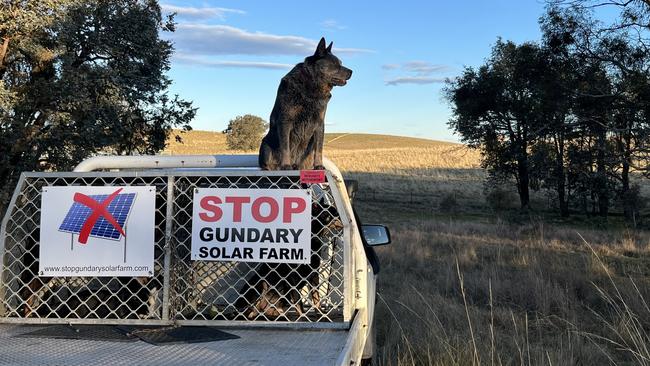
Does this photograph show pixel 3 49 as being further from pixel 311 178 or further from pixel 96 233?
pixel 311 178

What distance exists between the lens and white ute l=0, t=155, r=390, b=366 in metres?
2.54

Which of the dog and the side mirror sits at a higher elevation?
the dog

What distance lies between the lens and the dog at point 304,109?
4.08 meters

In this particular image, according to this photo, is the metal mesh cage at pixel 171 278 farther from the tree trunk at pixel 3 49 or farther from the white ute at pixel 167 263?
the tree trunk at pixel 3 49

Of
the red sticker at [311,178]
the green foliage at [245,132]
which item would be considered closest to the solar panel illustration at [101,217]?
the red sticker at [311,178]

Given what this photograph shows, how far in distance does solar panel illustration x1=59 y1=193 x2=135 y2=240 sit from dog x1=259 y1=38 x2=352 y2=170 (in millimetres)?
1454

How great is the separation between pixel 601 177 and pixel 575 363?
6.73 metres

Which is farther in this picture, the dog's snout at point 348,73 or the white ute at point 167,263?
the dog's snout at point 348,73

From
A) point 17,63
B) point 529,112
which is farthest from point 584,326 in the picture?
point 529,112

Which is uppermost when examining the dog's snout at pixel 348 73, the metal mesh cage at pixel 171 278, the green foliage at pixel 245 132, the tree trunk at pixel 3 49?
the green foliage at pixel 245 132

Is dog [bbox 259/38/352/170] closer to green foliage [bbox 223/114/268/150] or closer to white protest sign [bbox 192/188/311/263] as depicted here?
white protest sign [bbox 192/188/311/263]

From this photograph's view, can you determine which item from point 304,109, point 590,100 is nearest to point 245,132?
point 590,100

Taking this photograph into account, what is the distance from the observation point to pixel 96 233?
2670 mm

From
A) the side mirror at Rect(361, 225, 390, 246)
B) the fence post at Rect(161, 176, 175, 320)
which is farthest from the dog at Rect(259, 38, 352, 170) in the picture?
the fence post at Rect(161, 176, 175, 320)
